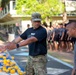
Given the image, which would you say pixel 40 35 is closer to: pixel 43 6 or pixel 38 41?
pixel 38 41

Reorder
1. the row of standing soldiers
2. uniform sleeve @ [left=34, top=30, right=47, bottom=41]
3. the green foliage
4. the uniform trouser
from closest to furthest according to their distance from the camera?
uniform sleeve @ [left=34, top=30, right=47, bottom=41] < the uniform trouser < the row of standing soldiers < the green foliage

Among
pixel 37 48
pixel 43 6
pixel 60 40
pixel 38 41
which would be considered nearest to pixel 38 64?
pixel 37 48

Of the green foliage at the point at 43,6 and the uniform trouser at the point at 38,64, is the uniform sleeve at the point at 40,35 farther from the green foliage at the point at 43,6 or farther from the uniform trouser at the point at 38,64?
the green foliage at the point at 43,6

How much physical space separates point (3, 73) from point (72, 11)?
26.6 m

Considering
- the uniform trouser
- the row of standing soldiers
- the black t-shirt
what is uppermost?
the black t-shirt

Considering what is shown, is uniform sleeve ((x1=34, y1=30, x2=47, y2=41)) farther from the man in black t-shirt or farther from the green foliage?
the green foliage

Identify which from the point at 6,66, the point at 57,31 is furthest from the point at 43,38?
the point at 57,31

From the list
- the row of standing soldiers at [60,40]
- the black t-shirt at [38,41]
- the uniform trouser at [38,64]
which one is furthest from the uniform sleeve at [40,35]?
the row of standing soldiers at [60,40]

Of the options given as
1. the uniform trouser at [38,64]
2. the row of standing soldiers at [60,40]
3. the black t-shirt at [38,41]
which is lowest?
the row of standing soldiers at [60,40]

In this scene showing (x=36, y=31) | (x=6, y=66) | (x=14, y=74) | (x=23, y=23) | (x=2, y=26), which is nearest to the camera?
(x=36, y=31)

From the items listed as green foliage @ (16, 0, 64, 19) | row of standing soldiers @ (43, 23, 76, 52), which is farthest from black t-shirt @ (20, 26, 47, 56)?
green foliage @ (16, 0, 64, 19)

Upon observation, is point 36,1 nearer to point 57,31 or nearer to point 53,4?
point 53,4

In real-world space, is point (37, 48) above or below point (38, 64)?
above

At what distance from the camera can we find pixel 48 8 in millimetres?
25719
